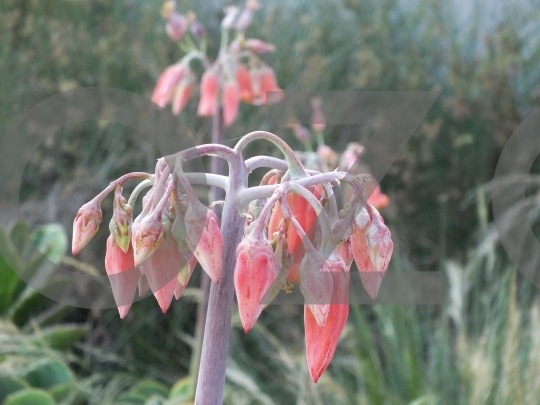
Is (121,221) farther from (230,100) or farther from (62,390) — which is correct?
(230,100)

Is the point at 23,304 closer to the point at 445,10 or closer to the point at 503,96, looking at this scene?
the point at 503,96

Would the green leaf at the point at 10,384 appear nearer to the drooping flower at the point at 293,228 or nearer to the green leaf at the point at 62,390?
the green leaf at the point at 62,390

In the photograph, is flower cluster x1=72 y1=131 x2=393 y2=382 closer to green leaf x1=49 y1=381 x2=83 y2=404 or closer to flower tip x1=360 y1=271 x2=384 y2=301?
flower tip x1=360 y1=271 x2=384 y2=301

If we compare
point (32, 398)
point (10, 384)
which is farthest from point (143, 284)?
point (10, 384)

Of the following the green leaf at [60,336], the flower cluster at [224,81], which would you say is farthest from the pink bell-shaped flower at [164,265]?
the flower cluster at [224,81]

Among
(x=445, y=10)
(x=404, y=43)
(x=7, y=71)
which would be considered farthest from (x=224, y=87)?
(x=445, y=10)

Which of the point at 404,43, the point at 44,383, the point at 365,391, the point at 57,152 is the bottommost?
the point at 365,391

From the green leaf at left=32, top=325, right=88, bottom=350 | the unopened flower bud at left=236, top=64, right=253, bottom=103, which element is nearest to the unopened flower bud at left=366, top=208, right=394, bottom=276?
the green leaf at left=32, top=325, right=88, bottom=350

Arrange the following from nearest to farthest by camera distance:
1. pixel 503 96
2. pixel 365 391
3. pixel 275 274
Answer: pixel 275 274 → pixel 365 391 → pixel 503 96
